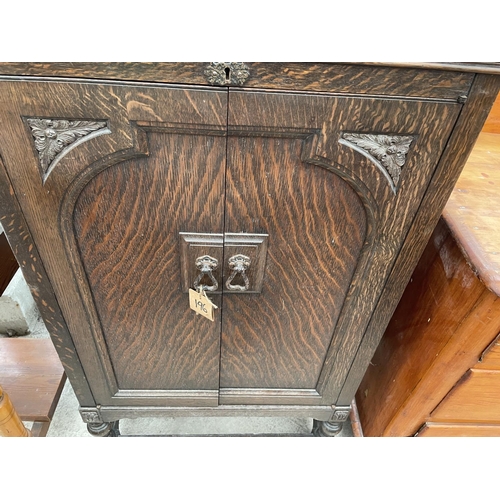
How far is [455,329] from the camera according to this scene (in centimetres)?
64

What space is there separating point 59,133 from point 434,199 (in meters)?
0.47

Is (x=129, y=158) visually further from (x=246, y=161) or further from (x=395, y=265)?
(x=395, y=265)

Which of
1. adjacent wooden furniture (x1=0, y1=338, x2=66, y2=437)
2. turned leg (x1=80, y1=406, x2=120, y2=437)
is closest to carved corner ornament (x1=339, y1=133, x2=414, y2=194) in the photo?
turned leg (x1=80, y1=406, x2=120, y2=437)

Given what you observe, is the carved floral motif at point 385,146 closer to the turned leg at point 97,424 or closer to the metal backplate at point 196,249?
the metal backplate at point 196,249

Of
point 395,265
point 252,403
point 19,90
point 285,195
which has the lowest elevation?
point 252,403

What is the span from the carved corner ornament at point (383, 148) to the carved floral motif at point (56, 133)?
295 millimetres

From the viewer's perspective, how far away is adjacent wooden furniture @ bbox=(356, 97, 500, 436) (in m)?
0.61

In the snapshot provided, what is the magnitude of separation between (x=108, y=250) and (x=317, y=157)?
0.32 m

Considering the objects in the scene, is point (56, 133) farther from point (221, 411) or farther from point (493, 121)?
point (493, 121)

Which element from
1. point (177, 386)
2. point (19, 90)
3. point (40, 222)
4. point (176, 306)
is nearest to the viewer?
point (19, 90)

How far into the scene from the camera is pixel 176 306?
25.6 inches

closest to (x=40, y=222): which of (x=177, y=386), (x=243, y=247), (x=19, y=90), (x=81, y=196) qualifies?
(x=81, y=196)

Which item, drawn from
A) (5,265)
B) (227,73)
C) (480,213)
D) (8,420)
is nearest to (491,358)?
(480,213)

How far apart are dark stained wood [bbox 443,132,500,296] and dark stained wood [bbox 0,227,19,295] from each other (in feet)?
3.51
